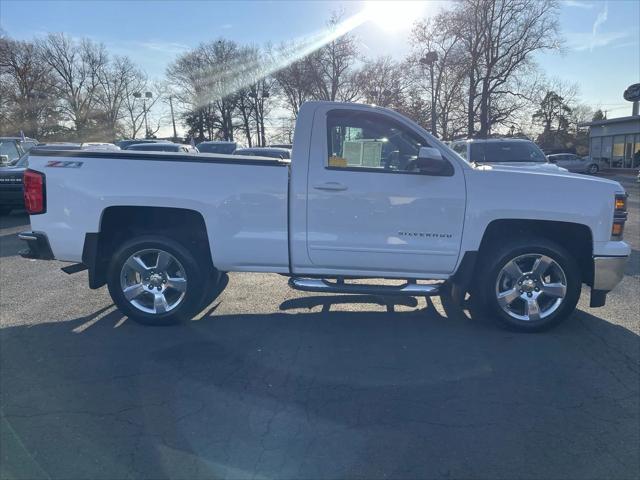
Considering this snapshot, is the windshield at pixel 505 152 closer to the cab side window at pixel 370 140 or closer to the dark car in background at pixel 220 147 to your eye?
the cab side window at pixel 370 140

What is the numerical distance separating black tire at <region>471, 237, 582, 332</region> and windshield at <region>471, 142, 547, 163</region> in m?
6.80

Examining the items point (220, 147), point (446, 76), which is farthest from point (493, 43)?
point (220, 147)

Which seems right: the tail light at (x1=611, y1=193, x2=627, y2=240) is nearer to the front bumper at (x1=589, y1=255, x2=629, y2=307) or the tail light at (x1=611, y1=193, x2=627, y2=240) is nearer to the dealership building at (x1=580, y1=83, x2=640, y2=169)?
the front bumper at (x1=589, y1=255, x2=629, y2=307)

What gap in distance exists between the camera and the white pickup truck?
14.8 feet

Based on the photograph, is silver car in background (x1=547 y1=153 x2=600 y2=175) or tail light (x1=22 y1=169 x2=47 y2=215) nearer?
tail light (x1=22 y1=169 x2=47 y2=215)

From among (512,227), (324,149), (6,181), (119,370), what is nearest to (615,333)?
(512,227)

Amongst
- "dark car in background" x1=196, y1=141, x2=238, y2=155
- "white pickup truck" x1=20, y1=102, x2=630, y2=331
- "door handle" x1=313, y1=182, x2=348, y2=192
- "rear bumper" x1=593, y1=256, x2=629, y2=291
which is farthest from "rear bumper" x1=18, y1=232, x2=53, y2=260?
"dark car in background" x1=196, y1=141, x2=238, y2=155

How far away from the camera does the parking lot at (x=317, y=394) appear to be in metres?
2.78

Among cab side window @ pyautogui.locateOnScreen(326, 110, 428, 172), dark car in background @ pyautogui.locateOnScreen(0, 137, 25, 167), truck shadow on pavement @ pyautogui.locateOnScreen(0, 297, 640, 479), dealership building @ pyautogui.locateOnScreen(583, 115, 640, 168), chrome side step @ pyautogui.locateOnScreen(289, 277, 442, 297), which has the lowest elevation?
truck shadow on pavement @ pyautogui.locateOnScreen(0, 297, 640, 479)

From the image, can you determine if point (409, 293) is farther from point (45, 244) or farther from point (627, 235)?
point (627, 235)

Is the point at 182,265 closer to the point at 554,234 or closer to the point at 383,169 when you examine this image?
the point at 383,169

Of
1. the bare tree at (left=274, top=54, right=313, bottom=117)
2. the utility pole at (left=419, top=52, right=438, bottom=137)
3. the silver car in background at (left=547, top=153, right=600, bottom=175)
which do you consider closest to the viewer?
the utility pole at (left=419, top=52, right=438, bottom=137)

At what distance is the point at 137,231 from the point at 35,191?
0.99m

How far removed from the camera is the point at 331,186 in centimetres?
449
